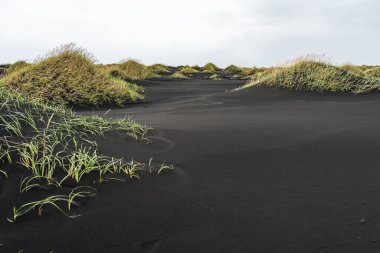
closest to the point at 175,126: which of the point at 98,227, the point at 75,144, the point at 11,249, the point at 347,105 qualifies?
the point at 75,144

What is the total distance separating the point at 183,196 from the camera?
249 centimetres

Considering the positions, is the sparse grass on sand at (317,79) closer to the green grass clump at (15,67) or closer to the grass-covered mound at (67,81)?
the grass-covered mound at (67,81)

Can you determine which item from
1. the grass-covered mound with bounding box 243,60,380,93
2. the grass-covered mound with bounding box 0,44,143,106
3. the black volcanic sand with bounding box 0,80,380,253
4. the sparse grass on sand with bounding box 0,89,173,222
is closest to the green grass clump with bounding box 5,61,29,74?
the grass-covered mound with bounding box 0,44,143,106

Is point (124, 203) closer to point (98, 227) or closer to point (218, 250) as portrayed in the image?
point (98, 227)

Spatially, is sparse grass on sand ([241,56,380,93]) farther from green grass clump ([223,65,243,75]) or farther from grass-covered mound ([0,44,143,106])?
green grass clump ([223,65,243,75])

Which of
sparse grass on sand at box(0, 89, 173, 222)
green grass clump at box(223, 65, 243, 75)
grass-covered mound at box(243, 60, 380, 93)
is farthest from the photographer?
green grass clump at box(223, 65, 243, 75)

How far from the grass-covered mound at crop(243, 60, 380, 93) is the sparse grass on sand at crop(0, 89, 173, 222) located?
6912 mm

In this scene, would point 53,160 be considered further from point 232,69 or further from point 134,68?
point 232,69

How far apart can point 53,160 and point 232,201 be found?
4.47 feet

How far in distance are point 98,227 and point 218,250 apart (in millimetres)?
702

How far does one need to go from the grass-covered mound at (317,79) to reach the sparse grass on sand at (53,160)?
6.91 meters

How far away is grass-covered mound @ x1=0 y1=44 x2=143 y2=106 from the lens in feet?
27.9

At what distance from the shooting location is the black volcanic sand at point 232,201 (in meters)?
1.95

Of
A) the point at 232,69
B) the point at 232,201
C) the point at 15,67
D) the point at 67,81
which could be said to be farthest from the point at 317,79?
the point at 232,69
